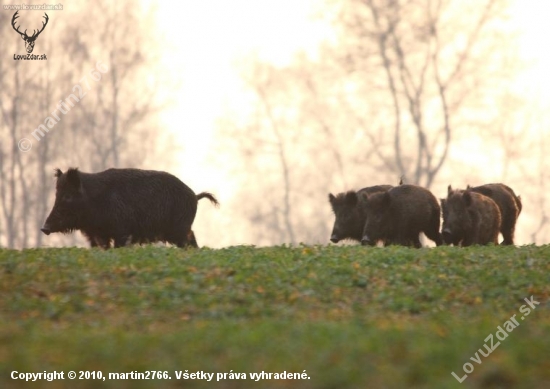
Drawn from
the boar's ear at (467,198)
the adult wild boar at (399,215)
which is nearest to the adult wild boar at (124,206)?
the adult wild boar at (399,215)

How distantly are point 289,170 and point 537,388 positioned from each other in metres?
45.4

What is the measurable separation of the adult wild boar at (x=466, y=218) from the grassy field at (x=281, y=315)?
3.50 meters

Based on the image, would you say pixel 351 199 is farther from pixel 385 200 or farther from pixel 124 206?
pixel 124 206

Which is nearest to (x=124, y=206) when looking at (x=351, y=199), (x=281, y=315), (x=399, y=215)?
(x=351, y=199)

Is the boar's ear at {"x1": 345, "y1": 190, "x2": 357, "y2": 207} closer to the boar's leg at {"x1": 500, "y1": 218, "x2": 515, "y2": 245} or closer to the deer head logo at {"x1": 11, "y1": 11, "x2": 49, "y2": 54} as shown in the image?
the boar's leg at {"x1": 500, "y1": 218, "x2": 515, "y2": 245}

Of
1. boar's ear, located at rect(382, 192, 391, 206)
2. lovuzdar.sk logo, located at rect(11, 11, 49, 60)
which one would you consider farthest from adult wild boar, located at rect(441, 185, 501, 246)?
lovuzdar.sk logo, located at rect(11, 11, 49, 60)

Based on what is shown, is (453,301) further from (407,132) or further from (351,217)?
(407,132)

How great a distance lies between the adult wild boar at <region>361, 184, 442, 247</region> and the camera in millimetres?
26156

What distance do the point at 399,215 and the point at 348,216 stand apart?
156 cm

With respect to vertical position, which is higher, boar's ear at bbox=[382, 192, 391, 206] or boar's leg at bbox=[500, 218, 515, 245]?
boar's ear at bbox=[382, 192, 391, 206]

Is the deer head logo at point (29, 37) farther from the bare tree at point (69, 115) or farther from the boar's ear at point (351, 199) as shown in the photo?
the boar's ear at point (351, 199)

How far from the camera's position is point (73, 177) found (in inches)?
913

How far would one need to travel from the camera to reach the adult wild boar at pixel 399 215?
1030 inches

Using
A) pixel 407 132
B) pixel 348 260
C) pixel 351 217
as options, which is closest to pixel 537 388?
pixel 348 260
